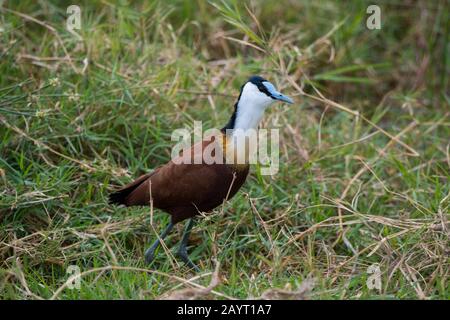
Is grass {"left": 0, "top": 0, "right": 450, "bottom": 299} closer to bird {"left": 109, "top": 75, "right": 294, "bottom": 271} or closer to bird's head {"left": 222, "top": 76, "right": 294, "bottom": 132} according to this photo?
bird {"left": 109, "top": 75, "right": 294, "bottom": 271}

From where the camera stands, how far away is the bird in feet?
13.1

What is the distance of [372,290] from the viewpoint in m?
3.65

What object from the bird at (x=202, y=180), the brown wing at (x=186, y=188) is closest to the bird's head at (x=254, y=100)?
the bird at (x=202, y=180)

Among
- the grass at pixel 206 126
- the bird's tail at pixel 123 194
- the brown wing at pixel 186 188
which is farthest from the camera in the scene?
the bird's tail at pixel 123 194

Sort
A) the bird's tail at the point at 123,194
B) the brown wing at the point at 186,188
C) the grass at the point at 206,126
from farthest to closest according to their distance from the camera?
the bird's tail at the point at 123,194 → the brown wing at the point at 186,188 → the grass at the point at 206,126

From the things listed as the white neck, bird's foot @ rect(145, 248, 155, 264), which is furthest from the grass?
the white neck

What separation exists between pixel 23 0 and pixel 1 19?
50cm

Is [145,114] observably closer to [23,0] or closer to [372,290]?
[23,0]

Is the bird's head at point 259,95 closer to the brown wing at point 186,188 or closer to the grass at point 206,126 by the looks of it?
the brown wing at point 186,188

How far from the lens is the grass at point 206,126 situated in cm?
383

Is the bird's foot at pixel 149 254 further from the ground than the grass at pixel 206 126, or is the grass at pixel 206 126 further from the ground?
the grass at pixel 206 126

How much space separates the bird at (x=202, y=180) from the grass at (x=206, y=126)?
18 cm
